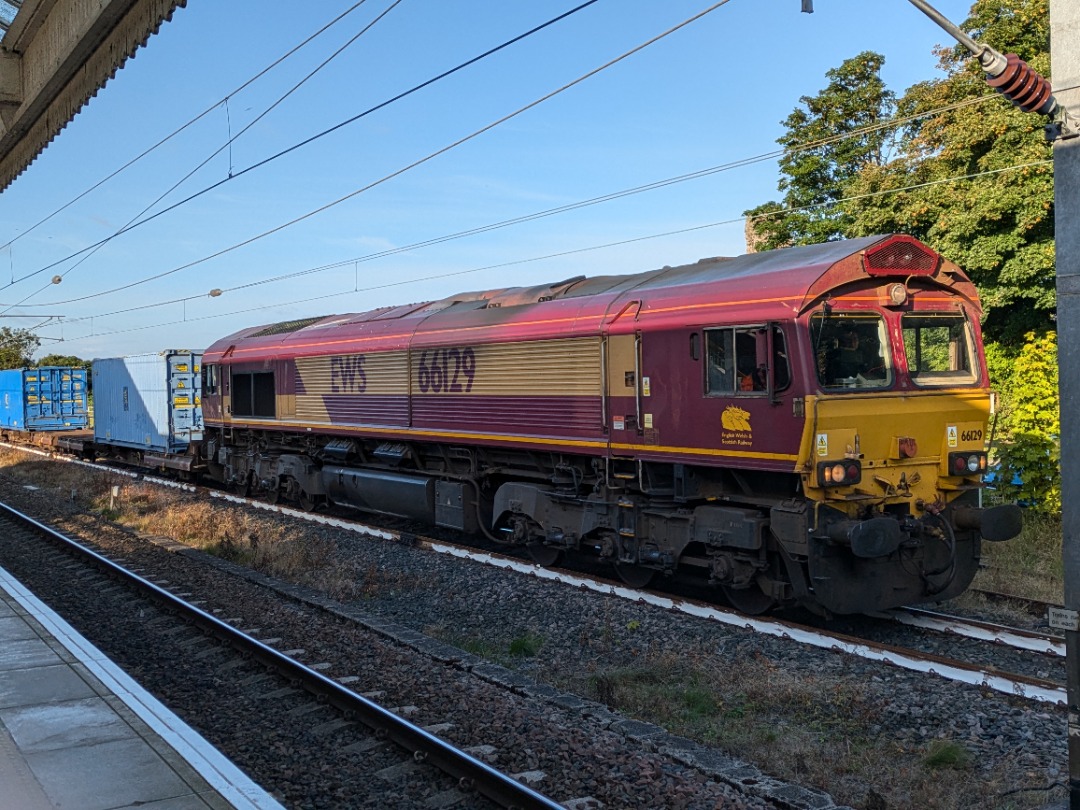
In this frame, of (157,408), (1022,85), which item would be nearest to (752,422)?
(1022,85)

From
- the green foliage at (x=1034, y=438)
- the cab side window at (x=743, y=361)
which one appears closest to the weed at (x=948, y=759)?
the cab side window at (x=743, y=361)

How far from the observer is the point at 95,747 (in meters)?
5.69

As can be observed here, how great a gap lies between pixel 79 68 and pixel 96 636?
5.51 metres

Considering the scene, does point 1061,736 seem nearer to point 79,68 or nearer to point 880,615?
point 880,615

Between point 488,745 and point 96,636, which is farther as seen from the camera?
point 96,636

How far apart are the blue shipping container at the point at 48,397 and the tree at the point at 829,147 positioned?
87.2 feet

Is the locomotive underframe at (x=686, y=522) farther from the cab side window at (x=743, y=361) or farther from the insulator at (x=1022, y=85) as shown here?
the insulator at (x=1022, y=85)

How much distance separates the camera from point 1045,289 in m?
20.6

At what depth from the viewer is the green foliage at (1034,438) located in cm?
1382

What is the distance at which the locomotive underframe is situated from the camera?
28.9ft

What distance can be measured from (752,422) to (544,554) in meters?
4.38

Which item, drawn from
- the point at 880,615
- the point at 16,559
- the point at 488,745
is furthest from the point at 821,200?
the point at 488,745

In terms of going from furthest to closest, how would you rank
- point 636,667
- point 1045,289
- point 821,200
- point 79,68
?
point 821,200 → point 1045,289 → point 79,68 → point 636,667

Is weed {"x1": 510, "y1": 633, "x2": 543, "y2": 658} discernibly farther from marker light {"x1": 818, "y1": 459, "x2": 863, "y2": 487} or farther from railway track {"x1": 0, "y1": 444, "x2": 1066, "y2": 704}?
marker light {"x1": 818, "y1": 459, "x2": 863, "y2": 487}
